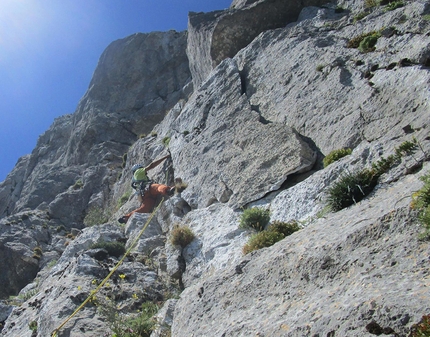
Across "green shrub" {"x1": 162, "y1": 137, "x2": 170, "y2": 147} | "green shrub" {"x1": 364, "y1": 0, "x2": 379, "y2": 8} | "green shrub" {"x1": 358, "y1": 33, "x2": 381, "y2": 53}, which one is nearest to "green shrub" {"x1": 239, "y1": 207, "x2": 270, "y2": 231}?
"green shrub" {"x1": 358, "y1": 33, "x2": 381, "y2": 53}

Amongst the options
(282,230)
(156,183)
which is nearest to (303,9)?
(156,183)

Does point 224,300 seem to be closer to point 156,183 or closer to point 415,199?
point 415,199

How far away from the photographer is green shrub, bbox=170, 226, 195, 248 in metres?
14.6

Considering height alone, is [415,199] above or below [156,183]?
below

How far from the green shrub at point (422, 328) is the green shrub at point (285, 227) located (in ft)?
19.9

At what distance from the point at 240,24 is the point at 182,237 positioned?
51.1ft

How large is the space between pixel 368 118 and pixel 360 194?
3.98 meters

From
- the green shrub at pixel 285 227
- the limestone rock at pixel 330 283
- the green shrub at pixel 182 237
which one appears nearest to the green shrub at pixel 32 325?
the green shrub at pixel 182 237

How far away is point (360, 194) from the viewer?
988cm

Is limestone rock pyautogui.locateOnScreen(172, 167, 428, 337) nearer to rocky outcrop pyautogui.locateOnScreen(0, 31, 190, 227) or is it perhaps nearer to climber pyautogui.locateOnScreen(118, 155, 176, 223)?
climber pyautogui.locateOnScreen(118, 155, 176, 223)

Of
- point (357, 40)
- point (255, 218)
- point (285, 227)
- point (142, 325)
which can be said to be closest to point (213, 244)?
point (255, 218)

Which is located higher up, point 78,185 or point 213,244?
point 78,185

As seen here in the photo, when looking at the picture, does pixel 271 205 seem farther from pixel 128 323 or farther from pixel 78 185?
pixel 78 185

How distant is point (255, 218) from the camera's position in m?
12.6
